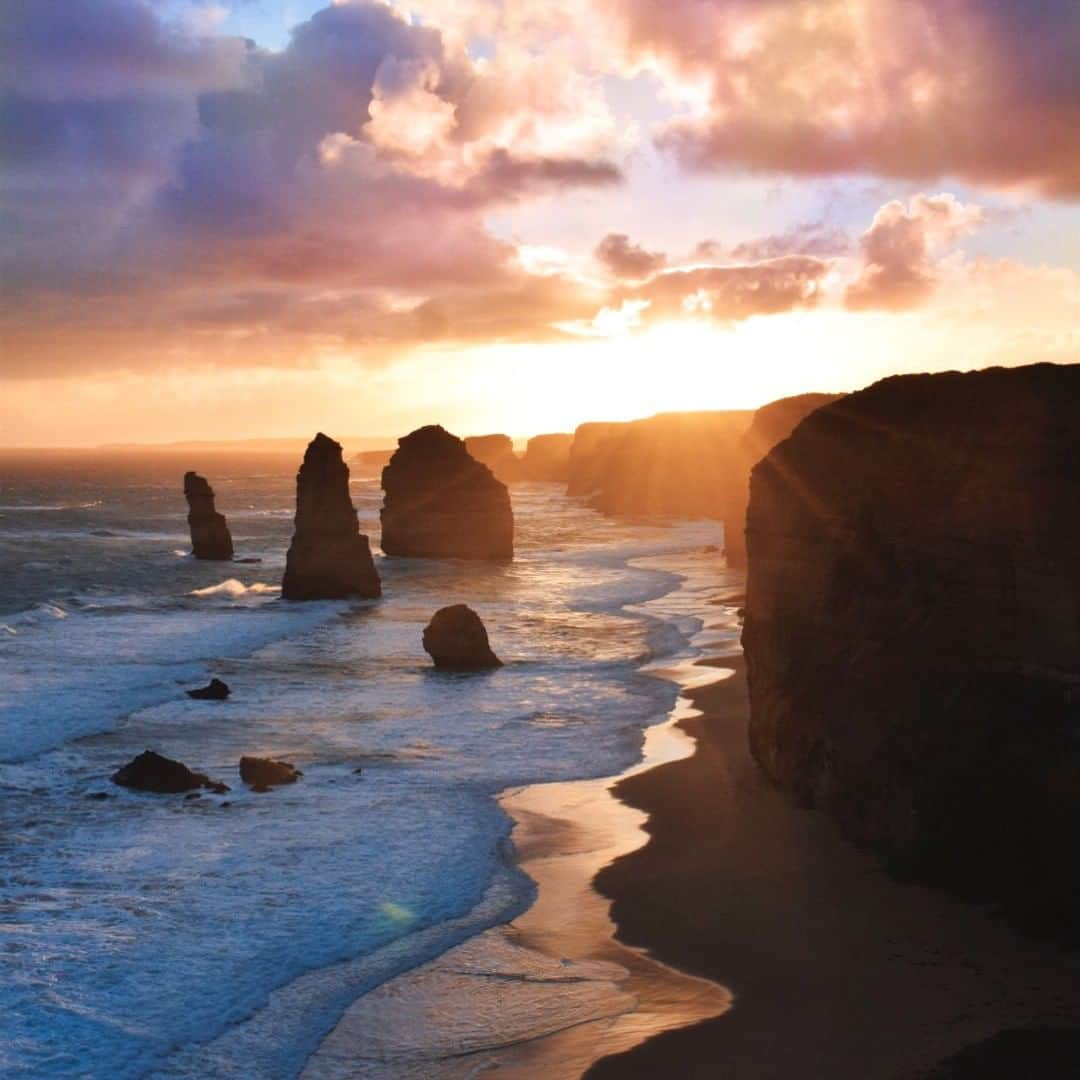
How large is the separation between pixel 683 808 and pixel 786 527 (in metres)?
4.99

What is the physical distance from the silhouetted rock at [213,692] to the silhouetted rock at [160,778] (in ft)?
28.0

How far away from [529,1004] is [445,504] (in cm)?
5951

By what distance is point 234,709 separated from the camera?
94.4ft

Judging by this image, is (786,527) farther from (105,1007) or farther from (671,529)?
(671,529)

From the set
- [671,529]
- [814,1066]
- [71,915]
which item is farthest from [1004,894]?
[671,529]

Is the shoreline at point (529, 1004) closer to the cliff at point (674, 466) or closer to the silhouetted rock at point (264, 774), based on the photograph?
the silhouetted rock at point (264, 774)

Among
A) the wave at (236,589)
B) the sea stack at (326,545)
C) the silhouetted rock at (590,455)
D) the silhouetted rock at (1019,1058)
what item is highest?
the silhouetted rock at (590,455)

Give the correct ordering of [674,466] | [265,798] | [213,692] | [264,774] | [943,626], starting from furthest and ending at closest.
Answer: [674,466], [213,692], [264,774], [265,798], [943,626]

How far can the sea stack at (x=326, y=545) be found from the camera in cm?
5150

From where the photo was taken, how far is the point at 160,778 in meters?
20.8

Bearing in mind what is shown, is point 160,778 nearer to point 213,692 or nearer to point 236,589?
point 213,692

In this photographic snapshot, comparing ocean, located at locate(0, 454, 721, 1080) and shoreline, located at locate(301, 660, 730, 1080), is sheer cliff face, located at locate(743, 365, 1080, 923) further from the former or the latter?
ocean, located at locate(0, 454, 721, 1080)

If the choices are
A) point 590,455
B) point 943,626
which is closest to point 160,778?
point 943,626

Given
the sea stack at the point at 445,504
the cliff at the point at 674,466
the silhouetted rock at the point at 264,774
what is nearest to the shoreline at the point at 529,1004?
the silhouetted rock at the point at 264,774
